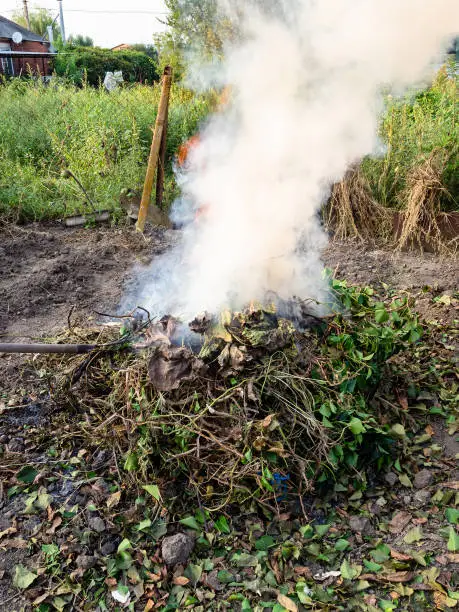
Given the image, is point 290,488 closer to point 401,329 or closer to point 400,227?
point 401,329

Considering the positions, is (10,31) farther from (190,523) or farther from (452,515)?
(452,515)

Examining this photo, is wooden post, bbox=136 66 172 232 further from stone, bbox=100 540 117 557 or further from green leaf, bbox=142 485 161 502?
stone, bbox=100 540 117 557

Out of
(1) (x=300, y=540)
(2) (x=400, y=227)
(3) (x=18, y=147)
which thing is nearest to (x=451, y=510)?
(1) (x=300, y=540)

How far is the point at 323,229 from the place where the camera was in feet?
20.4

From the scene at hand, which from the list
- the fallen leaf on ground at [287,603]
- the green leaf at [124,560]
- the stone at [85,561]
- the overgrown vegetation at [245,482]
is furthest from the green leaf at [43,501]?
the fallen leaf on ground at [287,603]

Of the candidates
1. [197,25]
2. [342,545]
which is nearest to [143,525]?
[342,545]

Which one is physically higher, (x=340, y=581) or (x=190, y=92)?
(x=190, y=92)

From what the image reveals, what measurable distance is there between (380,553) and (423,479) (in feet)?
1.79

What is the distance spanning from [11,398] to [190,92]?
7.28 m

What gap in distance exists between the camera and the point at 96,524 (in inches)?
98.5

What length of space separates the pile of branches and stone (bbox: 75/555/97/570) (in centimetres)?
41

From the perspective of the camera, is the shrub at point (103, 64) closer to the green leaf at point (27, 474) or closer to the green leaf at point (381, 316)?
the green leaf at point (381, 316)

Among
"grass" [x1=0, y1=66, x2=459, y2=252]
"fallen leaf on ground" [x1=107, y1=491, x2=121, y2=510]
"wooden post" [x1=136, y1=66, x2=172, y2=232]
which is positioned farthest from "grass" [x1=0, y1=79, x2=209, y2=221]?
"fallen leaf on ground" [x1=107, y1=491, x2=121, y2=510]

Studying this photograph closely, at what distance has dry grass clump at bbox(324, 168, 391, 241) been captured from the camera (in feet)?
19.7
